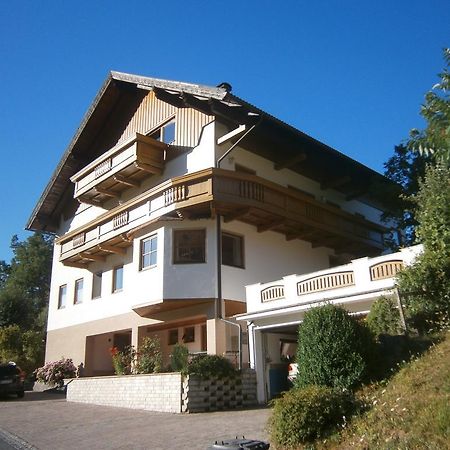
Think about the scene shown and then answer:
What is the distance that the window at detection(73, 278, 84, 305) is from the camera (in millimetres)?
28016

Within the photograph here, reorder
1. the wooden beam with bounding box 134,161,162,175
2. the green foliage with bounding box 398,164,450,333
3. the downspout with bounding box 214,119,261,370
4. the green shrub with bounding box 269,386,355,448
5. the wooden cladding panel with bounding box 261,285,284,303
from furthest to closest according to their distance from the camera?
the wooden beam with bounding box 134,161,162,175 < the downspout with bounding box 214,119,261,370 < the wooden cladding panel with bounding box 261,285,284,303 < the green foliage with bounding box 398,164,450,333 < the green shrub with bounding box 269,386,355,448

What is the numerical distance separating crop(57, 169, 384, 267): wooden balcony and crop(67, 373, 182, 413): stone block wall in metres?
6.30

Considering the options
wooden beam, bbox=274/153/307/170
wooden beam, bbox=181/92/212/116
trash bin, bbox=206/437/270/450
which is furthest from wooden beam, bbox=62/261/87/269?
trash bin, bbox=206/437/270/450

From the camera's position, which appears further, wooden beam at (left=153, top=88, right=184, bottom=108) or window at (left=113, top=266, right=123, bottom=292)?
window at (left=113, top=266, right=123, bottom=292)

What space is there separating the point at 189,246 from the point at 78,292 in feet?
34.6

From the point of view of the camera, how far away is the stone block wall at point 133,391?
51.1ft

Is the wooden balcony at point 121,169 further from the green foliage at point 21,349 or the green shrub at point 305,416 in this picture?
the green shrub at point 305,416

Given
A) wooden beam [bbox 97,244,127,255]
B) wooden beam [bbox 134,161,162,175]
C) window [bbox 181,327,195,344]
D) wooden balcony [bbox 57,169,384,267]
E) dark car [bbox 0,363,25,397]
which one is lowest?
dark car [bbox 0,363,25,397]

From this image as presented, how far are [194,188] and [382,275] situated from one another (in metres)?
8.36

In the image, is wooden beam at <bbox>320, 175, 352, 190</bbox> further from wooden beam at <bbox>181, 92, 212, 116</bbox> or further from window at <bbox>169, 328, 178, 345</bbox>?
window at <bbox>169, 328, 178, 345</bbox>

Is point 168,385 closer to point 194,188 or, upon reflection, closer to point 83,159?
Answer: point 194,188

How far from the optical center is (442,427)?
6293 mm

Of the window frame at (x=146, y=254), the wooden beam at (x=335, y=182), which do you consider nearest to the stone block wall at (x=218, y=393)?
the window frame at (x=146, y=254)

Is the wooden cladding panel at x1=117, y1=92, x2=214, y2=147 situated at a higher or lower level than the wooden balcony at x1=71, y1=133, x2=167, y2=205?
higher
